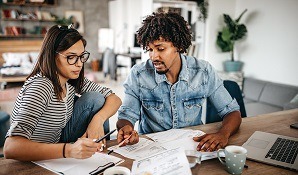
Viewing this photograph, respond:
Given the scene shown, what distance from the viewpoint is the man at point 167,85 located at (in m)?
1.63

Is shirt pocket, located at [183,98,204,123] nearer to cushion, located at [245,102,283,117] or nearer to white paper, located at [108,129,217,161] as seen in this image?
white paper, located at [108,129,217,161]

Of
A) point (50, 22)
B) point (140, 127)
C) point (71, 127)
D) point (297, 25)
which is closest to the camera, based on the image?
point (71, 127)

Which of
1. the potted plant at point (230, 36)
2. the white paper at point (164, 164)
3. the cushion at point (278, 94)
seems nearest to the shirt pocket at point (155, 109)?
the white paper at point (164, 164)

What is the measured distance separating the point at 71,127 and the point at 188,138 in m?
0.68

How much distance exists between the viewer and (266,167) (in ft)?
3.49

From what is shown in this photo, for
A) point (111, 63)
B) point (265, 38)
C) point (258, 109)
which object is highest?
point (265, 38)

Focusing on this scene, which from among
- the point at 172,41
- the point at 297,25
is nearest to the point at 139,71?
the point at 172,41

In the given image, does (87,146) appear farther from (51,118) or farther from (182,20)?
(182,20)

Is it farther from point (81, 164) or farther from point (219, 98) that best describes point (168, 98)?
point (81, 164)

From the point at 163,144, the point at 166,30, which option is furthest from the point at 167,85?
the point at 163,144

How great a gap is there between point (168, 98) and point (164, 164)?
0.70 meters

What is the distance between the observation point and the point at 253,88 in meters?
4.37

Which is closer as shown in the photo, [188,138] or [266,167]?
[266,167]

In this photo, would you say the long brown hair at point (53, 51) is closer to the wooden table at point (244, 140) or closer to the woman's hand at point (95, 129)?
the woman's hand at point (95, 129)
